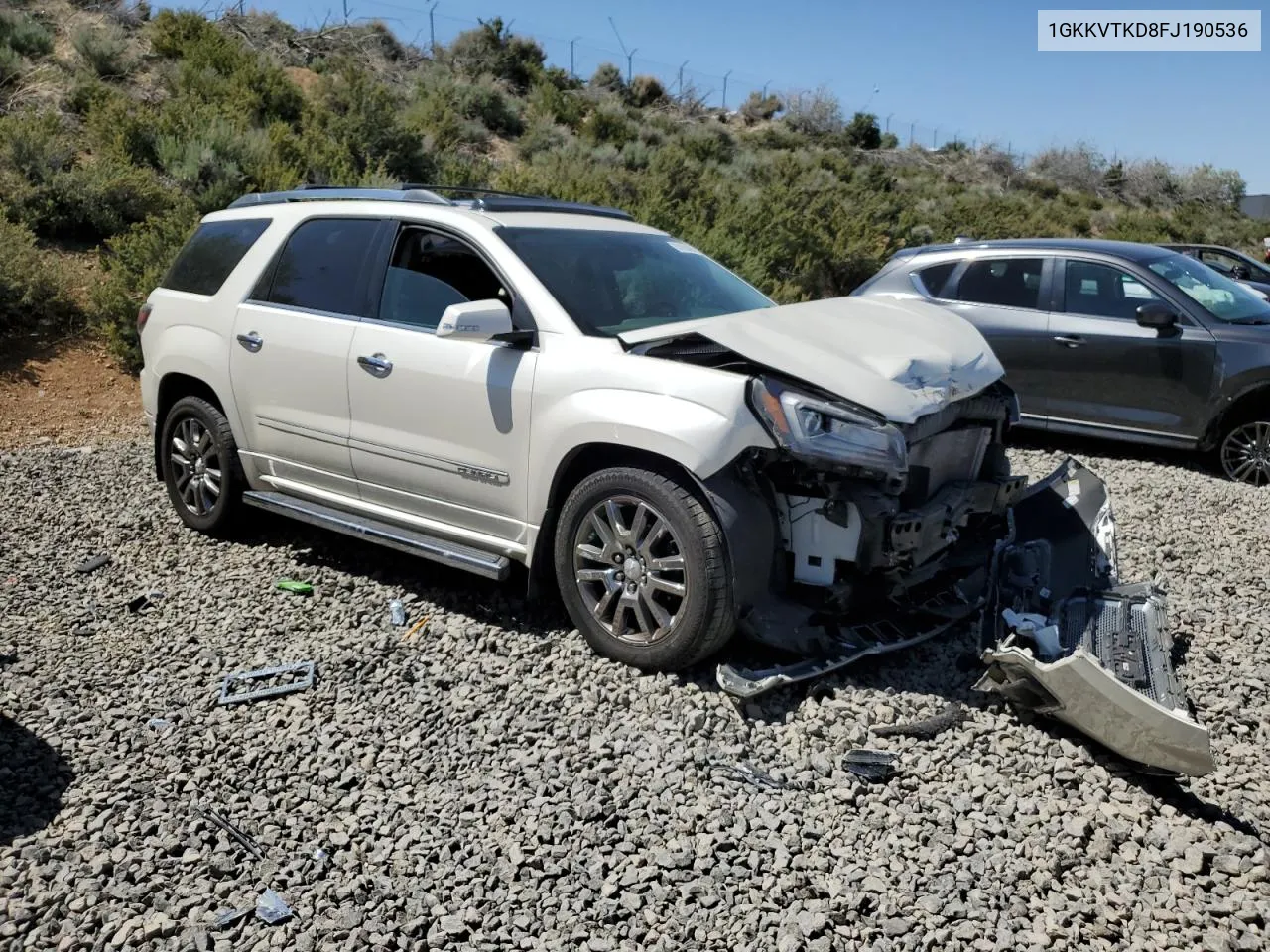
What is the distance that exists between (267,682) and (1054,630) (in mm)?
3252

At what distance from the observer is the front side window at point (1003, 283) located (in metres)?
8.69

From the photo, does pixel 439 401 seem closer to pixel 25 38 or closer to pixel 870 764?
pixel 870 764

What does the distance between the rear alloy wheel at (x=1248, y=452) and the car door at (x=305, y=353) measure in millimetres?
6463

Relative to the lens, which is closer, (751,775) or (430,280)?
(751,775)

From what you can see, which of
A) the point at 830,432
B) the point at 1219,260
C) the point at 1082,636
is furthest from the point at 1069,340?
the point at 1219,260

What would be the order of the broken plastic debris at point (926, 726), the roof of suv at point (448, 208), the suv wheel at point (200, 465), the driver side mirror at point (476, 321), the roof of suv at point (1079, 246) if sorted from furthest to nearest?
the roof of suv at point (1079, 246) < the suv wheel at point (200, 465) < the roof of suv at point (448, 208) < the driver side mirror at point (476, 321) < the broken plastic debris at point (926, 726)

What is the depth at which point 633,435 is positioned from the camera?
4137 mm

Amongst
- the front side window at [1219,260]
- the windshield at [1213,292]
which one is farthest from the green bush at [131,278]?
the front side window at [1219,260]

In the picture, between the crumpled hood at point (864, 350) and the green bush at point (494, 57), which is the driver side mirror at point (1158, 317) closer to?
the crumpled hood at point (864, 350)

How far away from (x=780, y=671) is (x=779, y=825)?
0.76 metres

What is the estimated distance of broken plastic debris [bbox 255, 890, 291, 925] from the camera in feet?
9.65

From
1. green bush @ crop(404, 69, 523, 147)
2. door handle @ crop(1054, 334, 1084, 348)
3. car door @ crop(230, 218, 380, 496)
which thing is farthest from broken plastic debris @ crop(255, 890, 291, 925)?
green bush @ crop(404, 69, 523, 147)

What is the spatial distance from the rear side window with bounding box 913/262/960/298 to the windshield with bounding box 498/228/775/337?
160 inches

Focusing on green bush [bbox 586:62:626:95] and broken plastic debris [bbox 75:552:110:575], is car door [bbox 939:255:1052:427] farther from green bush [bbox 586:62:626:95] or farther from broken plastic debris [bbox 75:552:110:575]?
green bush [bbox 586:62:626:95]
